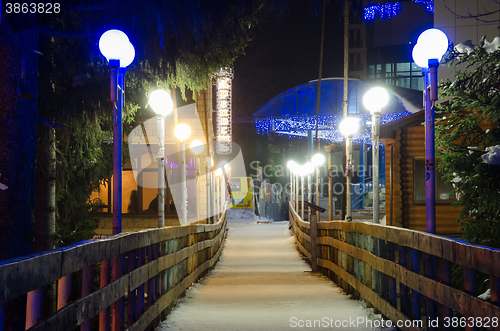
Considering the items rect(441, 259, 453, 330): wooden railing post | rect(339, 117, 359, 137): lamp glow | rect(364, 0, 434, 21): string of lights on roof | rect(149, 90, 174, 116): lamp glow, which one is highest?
rect(364, 0, 434, 21): string of lights on roof

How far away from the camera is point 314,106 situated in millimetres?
47812

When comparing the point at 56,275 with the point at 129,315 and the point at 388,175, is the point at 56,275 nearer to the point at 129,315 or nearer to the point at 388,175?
the point at 129,315

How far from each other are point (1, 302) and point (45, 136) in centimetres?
631

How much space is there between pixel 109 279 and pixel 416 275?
2683mm

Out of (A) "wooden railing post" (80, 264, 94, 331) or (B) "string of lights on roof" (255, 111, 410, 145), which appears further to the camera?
(B) "string of lights on roof" (255, 111, 410, 145)

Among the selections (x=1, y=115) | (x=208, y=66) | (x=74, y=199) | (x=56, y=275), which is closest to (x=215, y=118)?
(x=74, y=199)

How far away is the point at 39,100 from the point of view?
7.81 metres

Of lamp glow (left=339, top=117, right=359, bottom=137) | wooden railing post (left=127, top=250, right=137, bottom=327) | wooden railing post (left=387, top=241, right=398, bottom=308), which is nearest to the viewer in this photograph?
wooden railing post (left=127, top=250, right=137, bottom=327)

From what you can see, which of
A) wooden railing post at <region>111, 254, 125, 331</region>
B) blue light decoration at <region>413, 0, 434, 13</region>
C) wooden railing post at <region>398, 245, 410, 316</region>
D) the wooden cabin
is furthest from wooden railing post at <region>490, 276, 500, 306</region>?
blue light decoration at <region>413, 0, 434, 13</region>

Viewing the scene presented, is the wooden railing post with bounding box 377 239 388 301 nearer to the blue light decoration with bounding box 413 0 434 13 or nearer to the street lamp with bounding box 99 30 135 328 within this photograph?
the street lamp with bounding box 99 30 135 328

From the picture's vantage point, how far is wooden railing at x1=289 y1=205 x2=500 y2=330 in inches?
134

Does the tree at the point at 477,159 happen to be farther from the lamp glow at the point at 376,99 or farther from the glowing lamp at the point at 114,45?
the glowing lamp at the point at 114,45

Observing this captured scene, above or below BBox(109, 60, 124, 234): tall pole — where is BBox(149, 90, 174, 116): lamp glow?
above

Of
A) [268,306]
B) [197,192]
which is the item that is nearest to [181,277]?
[268,306]
